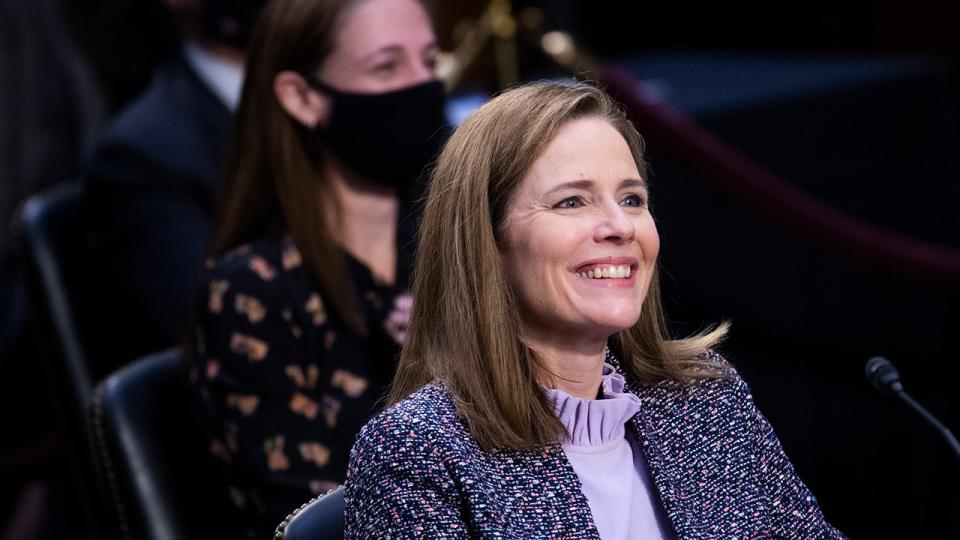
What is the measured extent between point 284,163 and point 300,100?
5.1 inches

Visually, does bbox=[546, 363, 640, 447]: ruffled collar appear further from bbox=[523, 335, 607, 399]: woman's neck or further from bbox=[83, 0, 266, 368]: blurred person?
bbox=[83, 0, 266, 368]: blurred person

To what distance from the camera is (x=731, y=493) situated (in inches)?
59.8

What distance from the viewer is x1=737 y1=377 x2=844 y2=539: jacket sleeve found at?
1549mm

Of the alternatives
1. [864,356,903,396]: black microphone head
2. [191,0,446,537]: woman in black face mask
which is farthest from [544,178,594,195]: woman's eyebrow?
[191,0,446,537]: woman in black face mask

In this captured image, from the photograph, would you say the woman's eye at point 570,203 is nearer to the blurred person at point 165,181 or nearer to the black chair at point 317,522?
the black chair at point 317,522

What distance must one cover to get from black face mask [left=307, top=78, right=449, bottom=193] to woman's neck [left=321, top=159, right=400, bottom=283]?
0.03 meters

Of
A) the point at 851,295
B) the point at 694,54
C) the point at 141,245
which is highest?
the point at 141,245

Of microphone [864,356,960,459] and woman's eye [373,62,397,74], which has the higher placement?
woman's eye [373,62,397,74]

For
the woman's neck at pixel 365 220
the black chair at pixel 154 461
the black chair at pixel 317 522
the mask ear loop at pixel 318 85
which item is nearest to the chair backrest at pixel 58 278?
the black chair at pixel 154 461

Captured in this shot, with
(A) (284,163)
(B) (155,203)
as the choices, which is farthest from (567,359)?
(B) (155,203)

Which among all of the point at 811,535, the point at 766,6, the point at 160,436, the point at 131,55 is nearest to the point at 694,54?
the point at 766,6

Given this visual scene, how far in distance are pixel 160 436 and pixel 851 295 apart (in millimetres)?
2887

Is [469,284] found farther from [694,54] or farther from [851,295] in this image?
[694,54]

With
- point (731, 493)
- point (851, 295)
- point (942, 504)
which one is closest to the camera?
point (731, 493)
